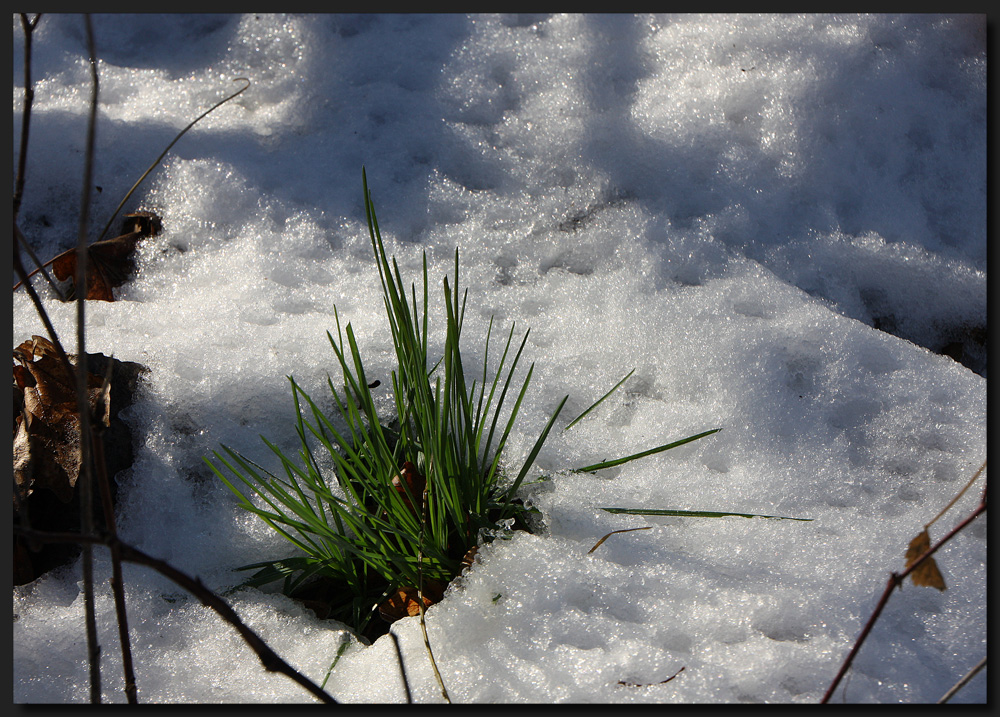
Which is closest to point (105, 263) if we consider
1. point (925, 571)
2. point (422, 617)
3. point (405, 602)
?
point (405, 602)

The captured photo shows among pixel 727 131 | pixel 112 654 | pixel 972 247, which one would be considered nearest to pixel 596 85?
pixel 727 131

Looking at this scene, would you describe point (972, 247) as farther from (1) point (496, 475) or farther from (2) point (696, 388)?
(1) point (496, 475)

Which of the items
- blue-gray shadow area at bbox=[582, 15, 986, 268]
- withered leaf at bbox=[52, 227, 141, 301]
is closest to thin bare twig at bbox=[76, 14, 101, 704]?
withered leaf at bbox=[52, 227, 141, 301]

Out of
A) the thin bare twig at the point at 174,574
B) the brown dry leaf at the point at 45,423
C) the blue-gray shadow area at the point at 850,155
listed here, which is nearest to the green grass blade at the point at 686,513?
the thin bare twig at the point at 174,574

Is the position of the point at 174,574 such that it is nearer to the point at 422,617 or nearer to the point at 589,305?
the point at 422,617

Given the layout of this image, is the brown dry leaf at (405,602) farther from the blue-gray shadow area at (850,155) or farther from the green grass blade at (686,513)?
the blue-gray shadow area at (850,155)
